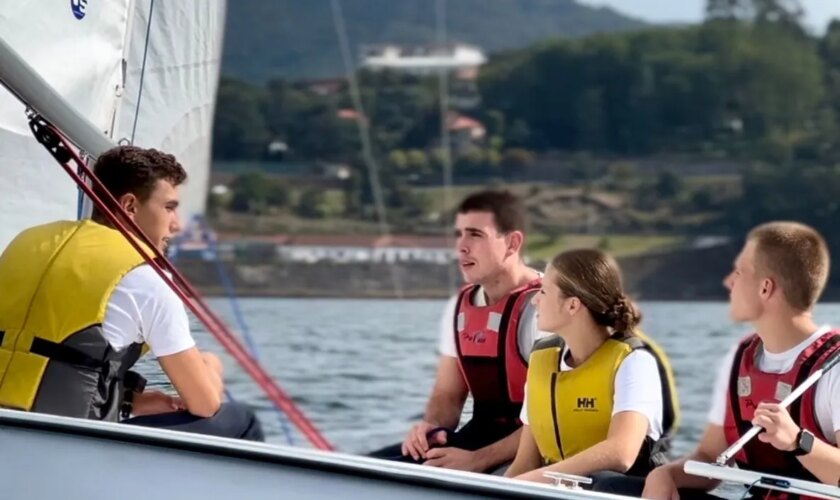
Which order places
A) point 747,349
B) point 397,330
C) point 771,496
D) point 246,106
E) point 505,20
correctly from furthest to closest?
point 505,20
point 246,106
point 397,330
point 747,349
point 771,496

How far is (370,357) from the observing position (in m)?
18.0

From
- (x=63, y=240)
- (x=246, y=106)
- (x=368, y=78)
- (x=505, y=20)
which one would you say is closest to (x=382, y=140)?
(x=368, y=78)

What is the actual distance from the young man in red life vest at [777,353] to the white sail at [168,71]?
1319mm

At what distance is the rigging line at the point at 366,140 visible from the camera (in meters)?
25.3

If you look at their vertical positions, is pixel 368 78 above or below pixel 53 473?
above

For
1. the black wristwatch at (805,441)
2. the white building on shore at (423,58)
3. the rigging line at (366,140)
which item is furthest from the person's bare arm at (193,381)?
the white building on shore at (423,58)

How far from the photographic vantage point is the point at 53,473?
2074 mm

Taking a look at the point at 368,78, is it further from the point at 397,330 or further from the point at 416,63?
the point at 397,330

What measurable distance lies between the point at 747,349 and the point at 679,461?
182 mm

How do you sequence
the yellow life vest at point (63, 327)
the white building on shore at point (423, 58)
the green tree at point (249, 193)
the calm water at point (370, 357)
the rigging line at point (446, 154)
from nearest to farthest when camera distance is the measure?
the yellow life vest at point (63, 327), the calm water at point (370, 357), the green tree at point (249, 193), the rigging line at point (446, 154), the white building on shore at point (423, 58)

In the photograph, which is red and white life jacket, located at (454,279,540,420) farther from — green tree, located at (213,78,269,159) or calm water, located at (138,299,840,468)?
green tree, located at (213,78,269,159)

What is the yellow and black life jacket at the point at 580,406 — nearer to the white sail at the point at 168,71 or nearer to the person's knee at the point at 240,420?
the person's knee at the point at 240,420

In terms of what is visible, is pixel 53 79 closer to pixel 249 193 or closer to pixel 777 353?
pixel 777 353

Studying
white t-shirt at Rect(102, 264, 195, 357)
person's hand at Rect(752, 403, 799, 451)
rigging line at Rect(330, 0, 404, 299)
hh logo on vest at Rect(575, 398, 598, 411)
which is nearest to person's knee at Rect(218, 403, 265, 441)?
white t-shirt at Rect(102, 264, 195, 357)
